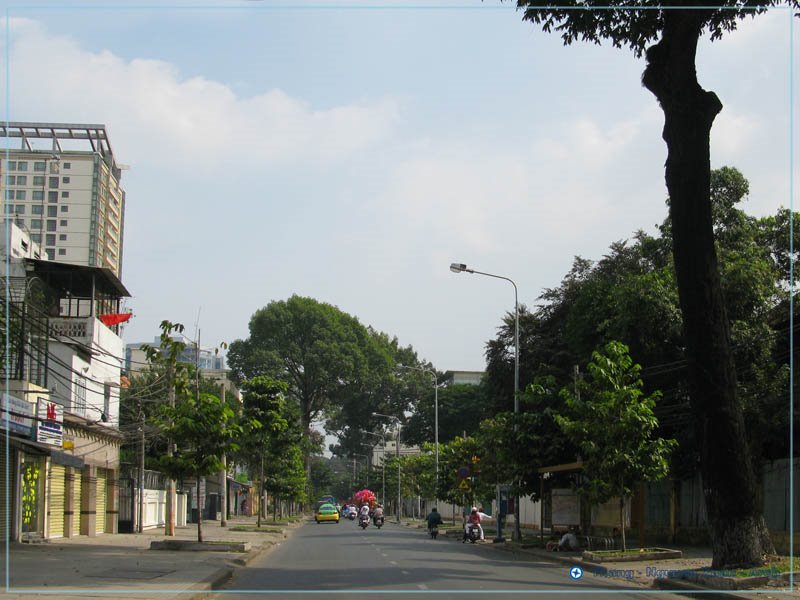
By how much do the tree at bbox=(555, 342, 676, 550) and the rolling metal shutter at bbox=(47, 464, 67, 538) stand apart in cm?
1756

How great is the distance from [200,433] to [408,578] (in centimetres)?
997

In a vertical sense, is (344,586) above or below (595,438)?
below

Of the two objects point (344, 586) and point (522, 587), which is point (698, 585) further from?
point (344, 586)

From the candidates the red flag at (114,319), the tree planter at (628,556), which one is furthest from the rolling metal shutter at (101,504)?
the tree planter at (628,556)

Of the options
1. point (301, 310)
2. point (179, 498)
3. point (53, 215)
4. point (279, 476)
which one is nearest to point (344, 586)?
point (179, 498)

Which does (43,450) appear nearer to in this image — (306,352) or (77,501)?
(77,501)

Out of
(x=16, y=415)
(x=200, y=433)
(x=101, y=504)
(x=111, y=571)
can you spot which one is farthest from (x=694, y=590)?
(x=101, y=504)

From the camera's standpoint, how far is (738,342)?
101 feet

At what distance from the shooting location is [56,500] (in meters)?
31.8

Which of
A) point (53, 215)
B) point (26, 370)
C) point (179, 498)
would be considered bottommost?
point (179, 498)

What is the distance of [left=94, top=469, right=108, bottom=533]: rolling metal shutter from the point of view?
3762 cm

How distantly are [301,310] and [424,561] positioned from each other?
194 feet

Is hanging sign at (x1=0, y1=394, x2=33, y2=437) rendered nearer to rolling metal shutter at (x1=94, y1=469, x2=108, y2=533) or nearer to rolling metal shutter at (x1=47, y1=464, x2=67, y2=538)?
rolling metal shutter at (x1=47, y1=464, x2=67, y2=538)

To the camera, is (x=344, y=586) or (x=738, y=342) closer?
(x=344, y=586)
